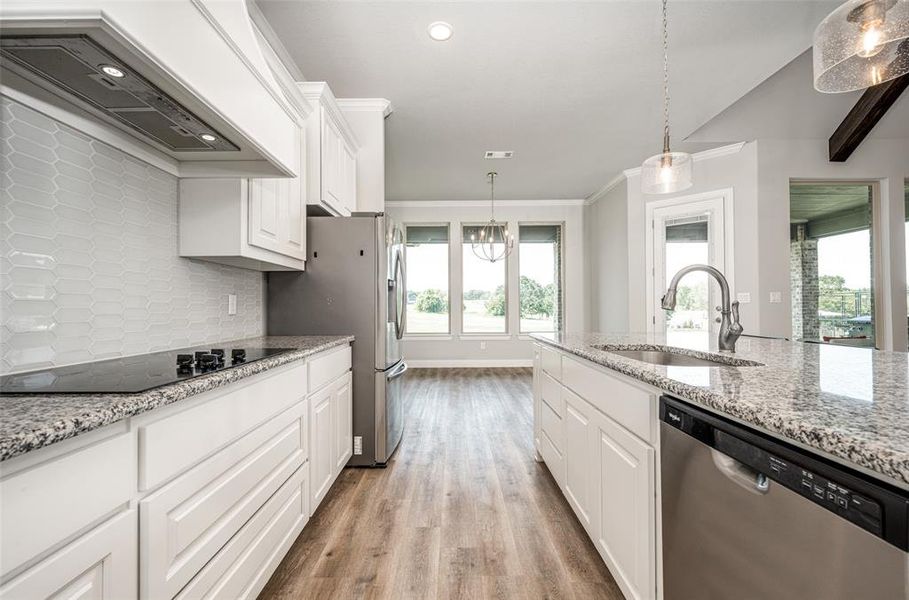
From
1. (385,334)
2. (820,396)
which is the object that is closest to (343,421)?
(385,334)

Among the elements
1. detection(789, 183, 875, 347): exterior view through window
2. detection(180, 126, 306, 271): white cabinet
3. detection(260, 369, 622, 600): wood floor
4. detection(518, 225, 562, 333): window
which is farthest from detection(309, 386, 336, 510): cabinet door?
detection(518, 225, 562, 333): window

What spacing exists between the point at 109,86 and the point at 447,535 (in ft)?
6.75

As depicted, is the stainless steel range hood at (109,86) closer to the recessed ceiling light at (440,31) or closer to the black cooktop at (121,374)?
the black cooktop at (121,374)

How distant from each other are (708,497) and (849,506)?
0.34 metres

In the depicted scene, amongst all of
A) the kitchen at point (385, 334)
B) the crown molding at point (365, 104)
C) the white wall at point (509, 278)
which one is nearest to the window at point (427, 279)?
the white wall at point (509, 278)

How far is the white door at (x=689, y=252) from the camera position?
4.34m

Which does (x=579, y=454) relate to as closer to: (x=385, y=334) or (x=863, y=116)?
(x=385, y=334)

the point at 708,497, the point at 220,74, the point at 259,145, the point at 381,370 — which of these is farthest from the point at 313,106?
the point at 708,497

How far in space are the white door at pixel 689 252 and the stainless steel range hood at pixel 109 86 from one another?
4485 millimetres

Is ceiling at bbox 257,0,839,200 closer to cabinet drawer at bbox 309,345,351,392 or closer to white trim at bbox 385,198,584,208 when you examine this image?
cabinet drawer at bbox 309,345,351,392

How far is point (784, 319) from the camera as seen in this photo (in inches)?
157

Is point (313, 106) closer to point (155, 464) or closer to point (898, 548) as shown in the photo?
point (155, 464)

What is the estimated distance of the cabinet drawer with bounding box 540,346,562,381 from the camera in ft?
6.75

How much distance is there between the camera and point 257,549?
1.30m
